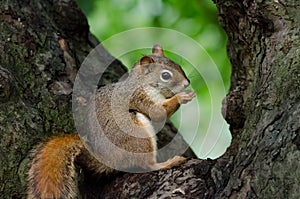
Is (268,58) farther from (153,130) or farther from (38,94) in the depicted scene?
(38,94)

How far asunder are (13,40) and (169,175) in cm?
82

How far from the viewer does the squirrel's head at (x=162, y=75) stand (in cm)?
243

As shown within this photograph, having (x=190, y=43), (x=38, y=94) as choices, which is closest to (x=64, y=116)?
(x=38, y=94)

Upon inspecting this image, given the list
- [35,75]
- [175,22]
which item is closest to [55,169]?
[35,75]

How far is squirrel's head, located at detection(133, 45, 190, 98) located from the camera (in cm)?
243

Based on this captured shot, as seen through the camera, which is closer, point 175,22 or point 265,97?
point 265,97

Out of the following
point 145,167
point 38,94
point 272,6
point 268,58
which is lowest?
point 145,167

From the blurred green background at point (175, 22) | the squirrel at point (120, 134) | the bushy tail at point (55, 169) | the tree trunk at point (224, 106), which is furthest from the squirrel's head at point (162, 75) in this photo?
the blurred green background at point (175, 22)

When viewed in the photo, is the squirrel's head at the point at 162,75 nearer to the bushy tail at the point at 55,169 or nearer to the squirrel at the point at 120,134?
the squirrel at the point at 120,134

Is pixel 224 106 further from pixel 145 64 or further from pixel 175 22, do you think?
pixel 175 22

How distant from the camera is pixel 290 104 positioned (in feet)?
5.68

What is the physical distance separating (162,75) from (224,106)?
272mm

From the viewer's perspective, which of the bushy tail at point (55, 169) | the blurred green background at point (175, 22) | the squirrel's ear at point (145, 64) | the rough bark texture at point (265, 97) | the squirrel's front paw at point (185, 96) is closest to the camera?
the rough bark texture at point (265, 97)

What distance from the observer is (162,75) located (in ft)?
8.06
